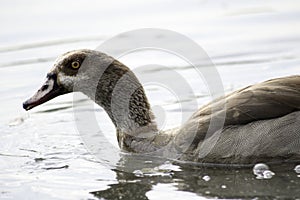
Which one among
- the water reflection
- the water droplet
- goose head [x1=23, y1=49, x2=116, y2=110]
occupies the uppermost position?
goose head [x1=23, y1=49, x2=116, y2=110]

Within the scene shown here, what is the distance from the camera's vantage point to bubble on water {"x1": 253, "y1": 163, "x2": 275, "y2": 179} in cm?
914

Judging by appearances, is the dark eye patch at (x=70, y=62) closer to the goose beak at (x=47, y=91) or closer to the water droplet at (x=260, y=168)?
the goose beak at (x=47, y=91)

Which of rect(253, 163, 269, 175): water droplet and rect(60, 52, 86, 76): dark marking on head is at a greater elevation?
rect(60, 52, 86, 76): dark marking on head

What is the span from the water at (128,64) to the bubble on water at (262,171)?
0.09 metres

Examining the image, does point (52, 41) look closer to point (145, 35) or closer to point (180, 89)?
point (145, 35)

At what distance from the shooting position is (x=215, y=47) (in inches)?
576

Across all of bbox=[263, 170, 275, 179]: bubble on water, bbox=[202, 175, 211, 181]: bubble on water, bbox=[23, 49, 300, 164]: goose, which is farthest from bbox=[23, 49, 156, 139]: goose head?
bbox=[263, 170, 275, 179]: bubble on water

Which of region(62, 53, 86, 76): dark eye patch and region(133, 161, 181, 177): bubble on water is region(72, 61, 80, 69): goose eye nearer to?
region(62, 53, 86, 76): dark eye patch

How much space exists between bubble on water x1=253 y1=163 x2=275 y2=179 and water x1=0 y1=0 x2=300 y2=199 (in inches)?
3.6

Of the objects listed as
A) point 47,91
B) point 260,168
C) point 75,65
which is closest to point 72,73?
point 75,65

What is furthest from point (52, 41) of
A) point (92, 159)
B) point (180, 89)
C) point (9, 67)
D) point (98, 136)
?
point (92, 159)

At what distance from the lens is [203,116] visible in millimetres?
9672

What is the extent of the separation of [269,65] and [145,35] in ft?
9.65

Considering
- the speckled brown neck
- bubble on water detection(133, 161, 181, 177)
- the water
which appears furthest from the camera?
the speckled brown neck
